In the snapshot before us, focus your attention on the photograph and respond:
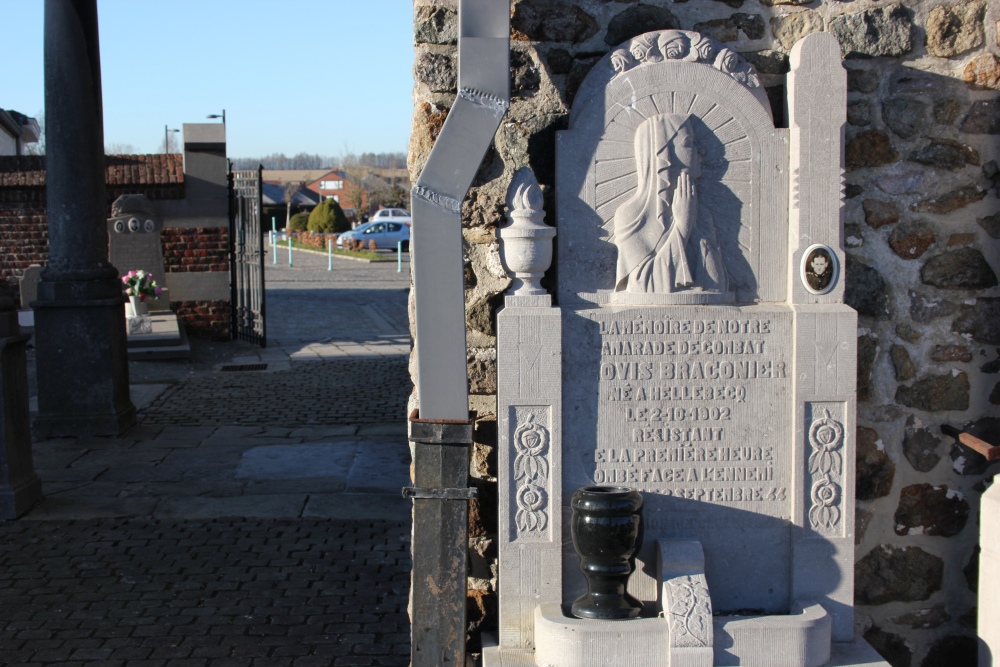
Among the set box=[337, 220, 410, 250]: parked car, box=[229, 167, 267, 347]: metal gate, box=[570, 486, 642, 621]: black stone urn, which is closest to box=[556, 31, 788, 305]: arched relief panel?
box=[570, 486, 642, 621]: black stone urn

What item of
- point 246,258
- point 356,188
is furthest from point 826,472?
point 356,188

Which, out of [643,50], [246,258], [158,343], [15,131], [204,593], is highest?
[15,131]

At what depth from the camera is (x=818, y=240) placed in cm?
403

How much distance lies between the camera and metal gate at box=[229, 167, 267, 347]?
14.2 metres

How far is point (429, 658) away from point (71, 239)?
608 centimetres

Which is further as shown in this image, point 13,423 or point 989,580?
point 13,423

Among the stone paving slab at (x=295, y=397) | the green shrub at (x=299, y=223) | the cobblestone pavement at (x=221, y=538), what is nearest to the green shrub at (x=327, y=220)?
the green shrub at (x=299, y=223)

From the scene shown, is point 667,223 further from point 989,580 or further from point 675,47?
point 989,580

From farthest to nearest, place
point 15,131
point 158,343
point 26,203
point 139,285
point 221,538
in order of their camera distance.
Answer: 1. point 15,131
2. point 26,203
3. point 139,285
4. point 158,343
5. point 221,538

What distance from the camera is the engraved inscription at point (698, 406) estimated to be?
399 cm

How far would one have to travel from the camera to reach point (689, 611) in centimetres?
371

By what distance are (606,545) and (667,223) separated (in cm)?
124

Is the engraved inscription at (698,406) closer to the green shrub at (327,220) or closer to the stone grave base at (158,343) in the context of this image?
the stone grave base at (158,343)

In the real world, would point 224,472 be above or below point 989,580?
below
